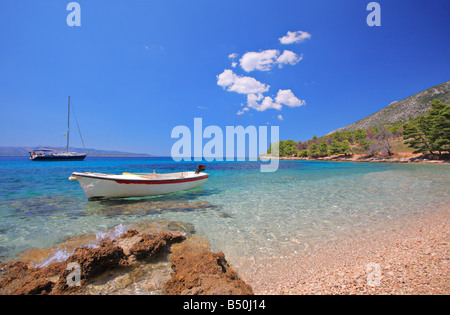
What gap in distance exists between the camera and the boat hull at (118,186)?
953 centimetres

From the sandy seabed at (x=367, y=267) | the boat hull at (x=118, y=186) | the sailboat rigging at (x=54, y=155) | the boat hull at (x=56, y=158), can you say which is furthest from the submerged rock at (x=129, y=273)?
the boat hull at (x=56, y=158)

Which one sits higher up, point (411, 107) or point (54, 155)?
point (411, 107)

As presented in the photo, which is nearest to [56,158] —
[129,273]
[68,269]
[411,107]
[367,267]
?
[68,269]

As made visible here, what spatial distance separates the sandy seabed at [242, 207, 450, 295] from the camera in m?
2.90

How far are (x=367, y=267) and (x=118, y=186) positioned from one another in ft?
35.4

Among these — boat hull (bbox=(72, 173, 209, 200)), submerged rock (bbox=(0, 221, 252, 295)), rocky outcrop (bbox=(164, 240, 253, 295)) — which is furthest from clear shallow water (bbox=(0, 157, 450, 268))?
submerged rock (bbox=(0, 221, 252, 295))

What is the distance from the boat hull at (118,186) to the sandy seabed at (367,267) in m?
8.54

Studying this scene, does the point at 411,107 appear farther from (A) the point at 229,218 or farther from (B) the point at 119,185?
(B) the point at 119,185

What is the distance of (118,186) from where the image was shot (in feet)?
32.6
